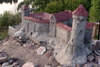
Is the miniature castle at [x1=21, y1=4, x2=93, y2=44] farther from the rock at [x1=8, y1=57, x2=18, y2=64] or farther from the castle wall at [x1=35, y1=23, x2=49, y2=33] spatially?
the rock at [x1=8, y1=57, x2=18, y2=64]

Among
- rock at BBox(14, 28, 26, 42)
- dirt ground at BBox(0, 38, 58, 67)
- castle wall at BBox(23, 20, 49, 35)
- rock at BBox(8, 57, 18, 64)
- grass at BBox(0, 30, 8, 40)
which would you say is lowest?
rock at BBox(8, 57, 18, 64)

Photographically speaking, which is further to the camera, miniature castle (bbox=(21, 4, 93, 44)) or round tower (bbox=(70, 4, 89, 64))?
miniature castle (bbox=(21, 4, 93, 44))

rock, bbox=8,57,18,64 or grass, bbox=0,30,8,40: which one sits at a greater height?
grass, bbox=0,30,8,40

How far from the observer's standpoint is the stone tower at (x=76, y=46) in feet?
51.5

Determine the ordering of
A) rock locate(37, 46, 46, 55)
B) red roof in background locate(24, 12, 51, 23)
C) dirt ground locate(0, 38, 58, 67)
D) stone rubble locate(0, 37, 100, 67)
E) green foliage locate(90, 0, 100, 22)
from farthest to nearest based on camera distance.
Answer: green foliage locate(90, 0, 100, 22) → red roof in background locate(24, 12, 51, 23) → rock locate(37, 46, 46, 55) → dirt ground locate(0, 38, 58, 67) → stone rubble locate(0, 37, 100, 67)

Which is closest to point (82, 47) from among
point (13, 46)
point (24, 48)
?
point (24, 48)

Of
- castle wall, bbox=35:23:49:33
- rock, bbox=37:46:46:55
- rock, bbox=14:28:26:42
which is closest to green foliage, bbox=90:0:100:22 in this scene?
castle wall, bbox=35:23:49:33

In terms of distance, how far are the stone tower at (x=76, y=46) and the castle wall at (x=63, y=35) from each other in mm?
948

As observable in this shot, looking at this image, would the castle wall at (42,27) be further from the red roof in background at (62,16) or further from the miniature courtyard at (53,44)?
the red roof in background at (62,16)

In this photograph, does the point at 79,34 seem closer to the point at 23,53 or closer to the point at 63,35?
the point at 63,35

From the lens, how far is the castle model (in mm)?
15797

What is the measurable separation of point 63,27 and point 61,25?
26.8 inches

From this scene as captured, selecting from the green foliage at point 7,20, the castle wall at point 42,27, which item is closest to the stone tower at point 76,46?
the castle wall at point 42,27

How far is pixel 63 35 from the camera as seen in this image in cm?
1855
